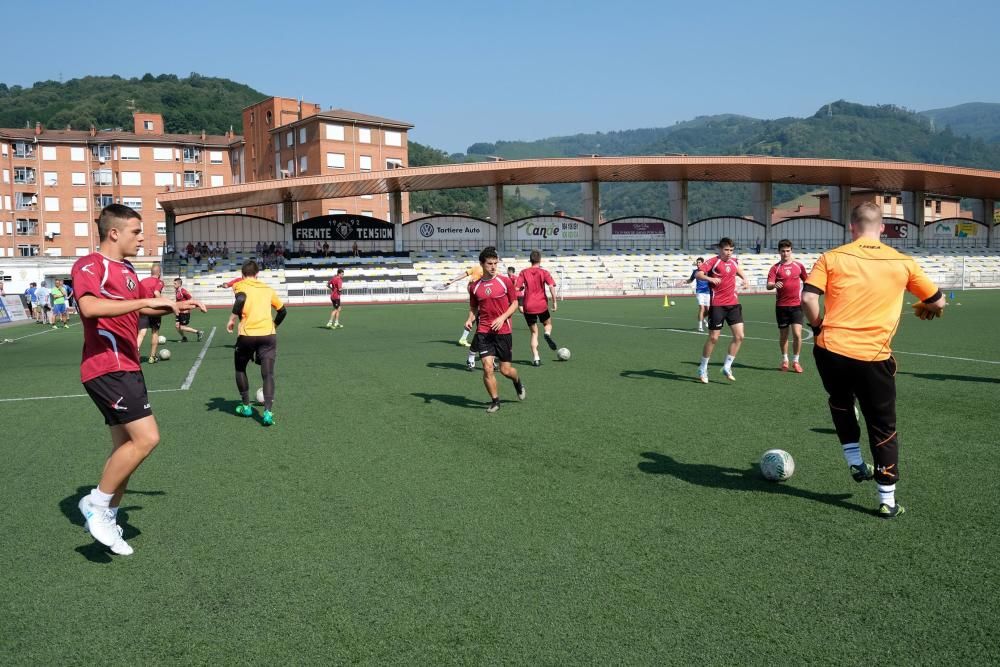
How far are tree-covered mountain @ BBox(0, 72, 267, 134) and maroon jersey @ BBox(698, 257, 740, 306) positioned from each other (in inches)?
4180

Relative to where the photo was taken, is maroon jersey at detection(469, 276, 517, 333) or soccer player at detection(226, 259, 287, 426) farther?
maroon jersey at detection(469, 276, 517, 333)

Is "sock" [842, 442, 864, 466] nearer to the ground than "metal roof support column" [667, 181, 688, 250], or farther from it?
nearer to the ground

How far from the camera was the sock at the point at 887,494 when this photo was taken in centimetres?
542

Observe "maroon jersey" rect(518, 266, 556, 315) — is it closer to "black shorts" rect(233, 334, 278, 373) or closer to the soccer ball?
"black shorts" rect(233, 334, 278, 373)

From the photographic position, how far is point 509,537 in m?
5.18

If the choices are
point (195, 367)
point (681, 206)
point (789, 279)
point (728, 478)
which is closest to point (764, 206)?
point (681, 206)

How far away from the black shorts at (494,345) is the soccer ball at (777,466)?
159 inches

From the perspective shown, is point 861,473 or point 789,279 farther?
point 789,279

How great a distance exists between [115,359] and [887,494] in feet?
17.9

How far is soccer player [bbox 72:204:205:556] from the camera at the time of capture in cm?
484

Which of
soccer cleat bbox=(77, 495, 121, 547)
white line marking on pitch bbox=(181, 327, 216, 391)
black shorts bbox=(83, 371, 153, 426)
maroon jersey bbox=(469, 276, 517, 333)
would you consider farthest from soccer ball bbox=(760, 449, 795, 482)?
white line marking on pitch bbox=(181, 327, 216, 391)

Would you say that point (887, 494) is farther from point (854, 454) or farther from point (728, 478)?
point (728, 478)

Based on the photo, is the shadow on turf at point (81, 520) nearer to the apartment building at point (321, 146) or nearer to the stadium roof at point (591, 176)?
the stadium roof at point (591, 176)

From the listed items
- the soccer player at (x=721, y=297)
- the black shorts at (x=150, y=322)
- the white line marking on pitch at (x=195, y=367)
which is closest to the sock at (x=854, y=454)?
the soccer player at (x=721, y=297)
